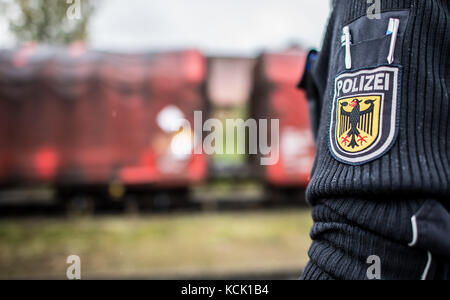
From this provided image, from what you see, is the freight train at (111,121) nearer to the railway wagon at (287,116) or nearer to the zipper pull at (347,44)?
the railway wagon at (287,116)

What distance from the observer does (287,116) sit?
283 inches

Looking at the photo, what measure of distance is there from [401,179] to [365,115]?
0.52 ft

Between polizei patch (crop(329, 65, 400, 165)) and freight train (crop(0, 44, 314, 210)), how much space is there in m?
Result: 6.17

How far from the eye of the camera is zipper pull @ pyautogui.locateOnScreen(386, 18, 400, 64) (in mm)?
691

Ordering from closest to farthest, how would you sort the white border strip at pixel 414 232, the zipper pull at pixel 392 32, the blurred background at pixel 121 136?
1. the white border strip at pixel 414 232
2. the zipper pull at pixel 392 32
3. the blurred background at pixel 121 136

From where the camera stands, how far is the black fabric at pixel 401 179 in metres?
0.61

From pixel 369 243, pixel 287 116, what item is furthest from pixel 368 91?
pixel 287 116

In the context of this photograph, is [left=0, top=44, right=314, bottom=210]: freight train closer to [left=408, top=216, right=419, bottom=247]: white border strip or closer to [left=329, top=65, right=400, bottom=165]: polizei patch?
[left=329, top=65, right=400, bottom=165]: polizei patch

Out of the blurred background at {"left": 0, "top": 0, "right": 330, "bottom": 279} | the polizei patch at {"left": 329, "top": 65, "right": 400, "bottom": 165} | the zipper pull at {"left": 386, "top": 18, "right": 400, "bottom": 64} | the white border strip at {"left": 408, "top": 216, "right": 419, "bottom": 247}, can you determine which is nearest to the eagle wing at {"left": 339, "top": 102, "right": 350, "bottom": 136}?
the polizei patch at {"left": 329, "top": 65, "right": 400, "bottom": 165}

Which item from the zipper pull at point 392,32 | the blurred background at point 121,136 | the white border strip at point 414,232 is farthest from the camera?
the blurred background at point 121,136

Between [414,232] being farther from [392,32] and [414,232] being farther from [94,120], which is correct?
[94,120]

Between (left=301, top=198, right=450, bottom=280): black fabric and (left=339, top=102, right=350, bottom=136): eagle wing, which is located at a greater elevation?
(left=339, top=102, right=350, bottom=136): eagle wing

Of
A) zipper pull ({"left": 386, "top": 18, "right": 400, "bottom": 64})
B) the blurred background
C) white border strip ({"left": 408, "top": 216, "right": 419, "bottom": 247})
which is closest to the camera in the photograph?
white border strip ({"left": 408, "top": 216, "right": 419, "bottom": 247})

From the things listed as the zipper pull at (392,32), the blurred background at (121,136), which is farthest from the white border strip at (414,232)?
the blurred background at (121,136)
